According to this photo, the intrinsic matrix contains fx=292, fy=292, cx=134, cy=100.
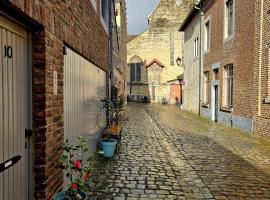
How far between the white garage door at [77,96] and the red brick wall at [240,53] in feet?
26.0

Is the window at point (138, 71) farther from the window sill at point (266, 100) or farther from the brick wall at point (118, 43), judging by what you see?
the window sill at point (266, 100)

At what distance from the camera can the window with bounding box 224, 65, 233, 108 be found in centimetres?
1526

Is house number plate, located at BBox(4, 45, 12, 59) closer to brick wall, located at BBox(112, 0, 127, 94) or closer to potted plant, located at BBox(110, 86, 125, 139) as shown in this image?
potted plant, located at BBox(110, 86, 125, 139)

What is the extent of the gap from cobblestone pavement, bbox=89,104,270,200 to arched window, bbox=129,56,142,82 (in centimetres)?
3274

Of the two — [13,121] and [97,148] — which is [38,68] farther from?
[97,148]

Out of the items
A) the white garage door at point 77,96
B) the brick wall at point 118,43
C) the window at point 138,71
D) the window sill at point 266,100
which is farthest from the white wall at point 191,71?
the window at point 138,71

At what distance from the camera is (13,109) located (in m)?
3.06

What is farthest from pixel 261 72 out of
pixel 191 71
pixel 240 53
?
pixel 191 71

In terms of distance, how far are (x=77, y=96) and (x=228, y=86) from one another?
1198cm

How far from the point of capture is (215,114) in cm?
1773

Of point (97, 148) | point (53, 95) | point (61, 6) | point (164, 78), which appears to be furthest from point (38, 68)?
point (164, 78)

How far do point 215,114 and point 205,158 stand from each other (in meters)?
10.4

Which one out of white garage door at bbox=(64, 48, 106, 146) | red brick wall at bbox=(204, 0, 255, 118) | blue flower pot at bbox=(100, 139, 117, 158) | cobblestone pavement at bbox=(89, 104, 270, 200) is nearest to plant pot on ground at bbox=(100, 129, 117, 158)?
blue flower pot at bbox=(100, 139, 117, 158)

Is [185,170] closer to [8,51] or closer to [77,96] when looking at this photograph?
[77,96]
